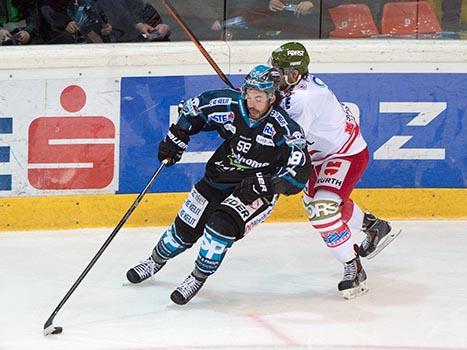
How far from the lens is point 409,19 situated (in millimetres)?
6852

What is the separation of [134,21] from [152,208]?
1014mm

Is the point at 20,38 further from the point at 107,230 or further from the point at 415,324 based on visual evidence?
the point at 415,324

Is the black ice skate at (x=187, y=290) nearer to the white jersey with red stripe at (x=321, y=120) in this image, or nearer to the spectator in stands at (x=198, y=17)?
the white jersey with red stripe at (x=321, y=120)

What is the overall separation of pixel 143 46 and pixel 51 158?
0.74 meters

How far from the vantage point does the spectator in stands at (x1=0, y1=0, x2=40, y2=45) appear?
6457mm

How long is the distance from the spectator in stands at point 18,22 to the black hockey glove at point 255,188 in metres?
1.93

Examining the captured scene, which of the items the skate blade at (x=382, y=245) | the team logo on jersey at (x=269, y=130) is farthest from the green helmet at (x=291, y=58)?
the skate blade at (x=382, y=245)

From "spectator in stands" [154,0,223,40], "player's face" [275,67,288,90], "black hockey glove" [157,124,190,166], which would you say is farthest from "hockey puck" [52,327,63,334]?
"spectator in stands" [154,0,223,40]

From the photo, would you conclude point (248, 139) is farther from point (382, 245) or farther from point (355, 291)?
point (382, 245)

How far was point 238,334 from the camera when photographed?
15.7 ft

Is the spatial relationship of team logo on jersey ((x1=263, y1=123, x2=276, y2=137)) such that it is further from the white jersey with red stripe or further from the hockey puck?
the hockey puck

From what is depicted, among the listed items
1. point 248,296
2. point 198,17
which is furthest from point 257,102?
point 198,17

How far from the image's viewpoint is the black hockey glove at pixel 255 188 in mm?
5000

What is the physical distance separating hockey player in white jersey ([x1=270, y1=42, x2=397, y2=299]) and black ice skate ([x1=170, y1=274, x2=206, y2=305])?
0.57m
